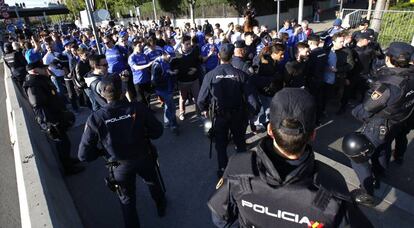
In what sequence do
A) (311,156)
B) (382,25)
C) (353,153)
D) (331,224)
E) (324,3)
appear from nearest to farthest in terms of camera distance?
(331,224) < (311,156) < (353,153) < (382,25) < (324,3)

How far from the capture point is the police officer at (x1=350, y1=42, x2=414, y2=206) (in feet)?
10.7

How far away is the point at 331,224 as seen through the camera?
1396 millimetres

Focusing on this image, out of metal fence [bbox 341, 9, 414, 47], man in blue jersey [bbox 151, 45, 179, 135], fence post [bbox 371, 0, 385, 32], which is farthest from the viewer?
fence post [bbox 371, 0, 385, 32]

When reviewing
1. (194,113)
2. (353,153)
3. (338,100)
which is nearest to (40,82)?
(194,113)

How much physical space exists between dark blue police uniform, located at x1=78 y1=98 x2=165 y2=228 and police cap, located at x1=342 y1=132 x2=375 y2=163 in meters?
2.37

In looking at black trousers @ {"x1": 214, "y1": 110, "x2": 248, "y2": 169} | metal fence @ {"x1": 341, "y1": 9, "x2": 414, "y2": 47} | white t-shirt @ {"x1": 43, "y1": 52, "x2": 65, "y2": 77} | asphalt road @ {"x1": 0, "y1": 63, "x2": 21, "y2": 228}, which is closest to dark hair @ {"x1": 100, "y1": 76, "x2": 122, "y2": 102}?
black trousers @ {"x1": 214, "y1": 110, "x2": 248, "y2": 169}

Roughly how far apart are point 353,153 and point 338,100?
4.68 m

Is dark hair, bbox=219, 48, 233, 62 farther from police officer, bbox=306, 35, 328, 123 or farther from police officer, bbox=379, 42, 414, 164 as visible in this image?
police officer, bbox=306, 35, 328, 123

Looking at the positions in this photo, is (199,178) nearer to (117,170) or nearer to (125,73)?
(117,170)

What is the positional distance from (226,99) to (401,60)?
225cm

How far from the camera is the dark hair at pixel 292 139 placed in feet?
4.90

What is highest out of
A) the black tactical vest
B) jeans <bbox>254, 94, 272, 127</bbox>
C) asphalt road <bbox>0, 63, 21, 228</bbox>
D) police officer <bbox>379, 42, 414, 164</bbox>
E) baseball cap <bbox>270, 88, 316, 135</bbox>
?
baseball cap <bbox>270, 88, 316, 135</bbox>

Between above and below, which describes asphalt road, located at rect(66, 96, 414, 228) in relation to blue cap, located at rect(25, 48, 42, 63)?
below

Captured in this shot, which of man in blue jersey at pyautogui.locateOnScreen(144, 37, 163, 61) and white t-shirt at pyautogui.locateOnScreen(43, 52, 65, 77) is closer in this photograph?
man in blue jersey at pyautogui.locateOnScreen(144, 37, 163, 61)
